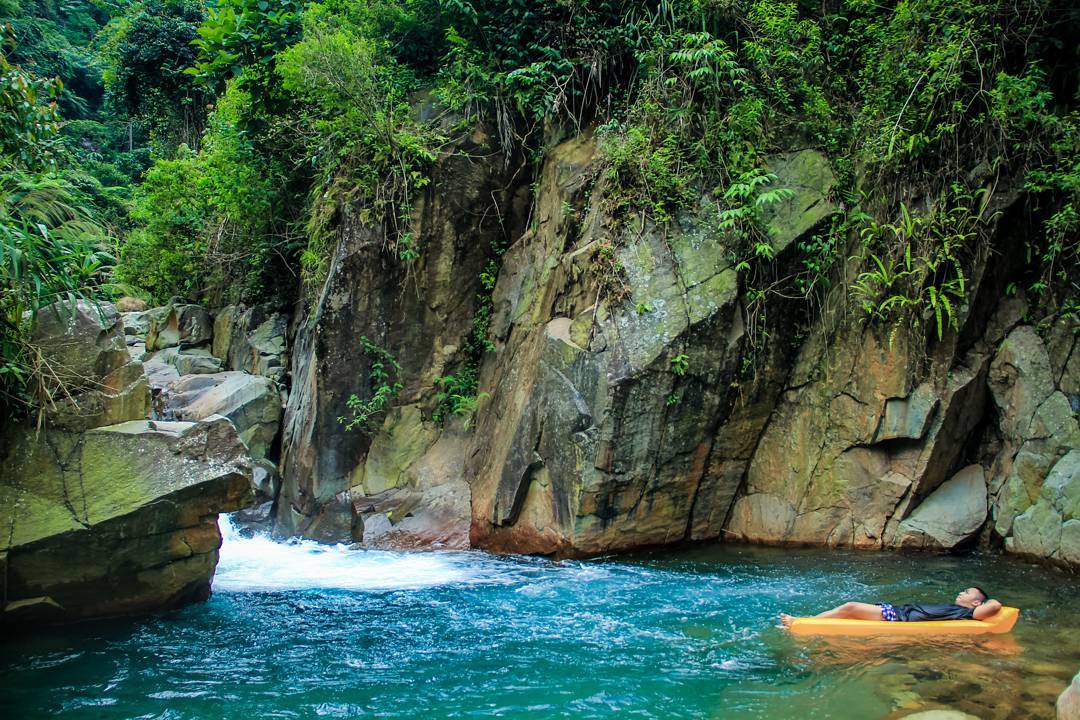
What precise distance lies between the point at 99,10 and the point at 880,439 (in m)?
31.8

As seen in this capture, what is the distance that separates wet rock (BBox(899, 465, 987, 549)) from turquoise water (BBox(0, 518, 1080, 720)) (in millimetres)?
355

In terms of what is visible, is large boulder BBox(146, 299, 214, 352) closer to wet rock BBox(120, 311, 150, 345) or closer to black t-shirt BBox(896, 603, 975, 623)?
wet rock BBox(120, 311, 150, 345)

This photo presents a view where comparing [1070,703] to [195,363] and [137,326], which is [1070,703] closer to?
[195,363]

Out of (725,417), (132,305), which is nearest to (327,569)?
(725,417)

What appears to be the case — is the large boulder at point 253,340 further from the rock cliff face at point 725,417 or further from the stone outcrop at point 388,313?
the rock cliff face at point 725,417

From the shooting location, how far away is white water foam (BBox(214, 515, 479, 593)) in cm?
755

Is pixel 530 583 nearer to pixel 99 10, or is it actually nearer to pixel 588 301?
pixel 588 301

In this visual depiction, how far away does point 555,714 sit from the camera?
14.9 feet

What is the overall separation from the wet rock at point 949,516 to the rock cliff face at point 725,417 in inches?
0.8

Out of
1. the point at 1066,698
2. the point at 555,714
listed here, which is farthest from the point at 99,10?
the point at 1066,698

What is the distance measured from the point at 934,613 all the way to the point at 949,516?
2.70 m

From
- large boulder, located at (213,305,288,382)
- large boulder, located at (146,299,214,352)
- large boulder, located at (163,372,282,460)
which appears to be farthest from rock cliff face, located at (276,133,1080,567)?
large boulder, located at (146,299,214,352)

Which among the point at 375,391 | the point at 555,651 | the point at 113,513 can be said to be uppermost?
the point at 375,391

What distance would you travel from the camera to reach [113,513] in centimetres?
587
